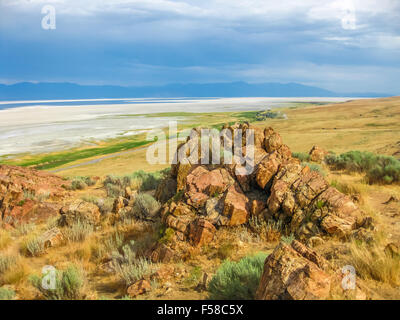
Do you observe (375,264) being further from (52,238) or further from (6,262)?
(52,238)

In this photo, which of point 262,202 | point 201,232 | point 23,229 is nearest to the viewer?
point 201,232

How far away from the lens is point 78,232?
7.54 m

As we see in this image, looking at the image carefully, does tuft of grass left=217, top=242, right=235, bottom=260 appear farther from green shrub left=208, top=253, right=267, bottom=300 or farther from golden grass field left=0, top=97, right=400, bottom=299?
green shrub left=208, top=253, right=267, bottom=300

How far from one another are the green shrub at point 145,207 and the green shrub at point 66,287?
11.6ft

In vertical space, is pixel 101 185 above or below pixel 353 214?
below

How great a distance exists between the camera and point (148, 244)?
21.7 ft

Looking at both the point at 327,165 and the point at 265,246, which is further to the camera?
the point at 327,165

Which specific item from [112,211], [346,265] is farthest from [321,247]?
[112,211]

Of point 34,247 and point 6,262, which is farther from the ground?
point 6,262

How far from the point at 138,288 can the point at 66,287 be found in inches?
43.3

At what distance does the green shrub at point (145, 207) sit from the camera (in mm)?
8281

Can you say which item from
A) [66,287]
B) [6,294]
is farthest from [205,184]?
[6,294]
